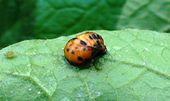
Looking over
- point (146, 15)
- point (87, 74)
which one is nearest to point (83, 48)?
point (87, 74)

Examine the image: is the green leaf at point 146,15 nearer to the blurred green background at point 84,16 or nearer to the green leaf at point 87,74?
the blurred green background at point 84,16

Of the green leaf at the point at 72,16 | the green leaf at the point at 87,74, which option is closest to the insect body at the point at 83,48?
the green leaf at the point at 87,74

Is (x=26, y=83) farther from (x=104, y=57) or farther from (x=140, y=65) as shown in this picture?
(x=140, y=65)

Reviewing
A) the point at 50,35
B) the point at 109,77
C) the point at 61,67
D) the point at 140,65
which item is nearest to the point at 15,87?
the point at 61,67

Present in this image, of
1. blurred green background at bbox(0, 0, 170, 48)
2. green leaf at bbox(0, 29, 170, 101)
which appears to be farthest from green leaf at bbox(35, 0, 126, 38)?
green leaf at bbox(0, 29, 170, 101)

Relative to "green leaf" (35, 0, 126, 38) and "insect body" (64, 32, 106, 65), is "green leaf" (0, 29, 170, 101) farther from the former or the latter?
"green leaf" (35, 0, 126, 38)
